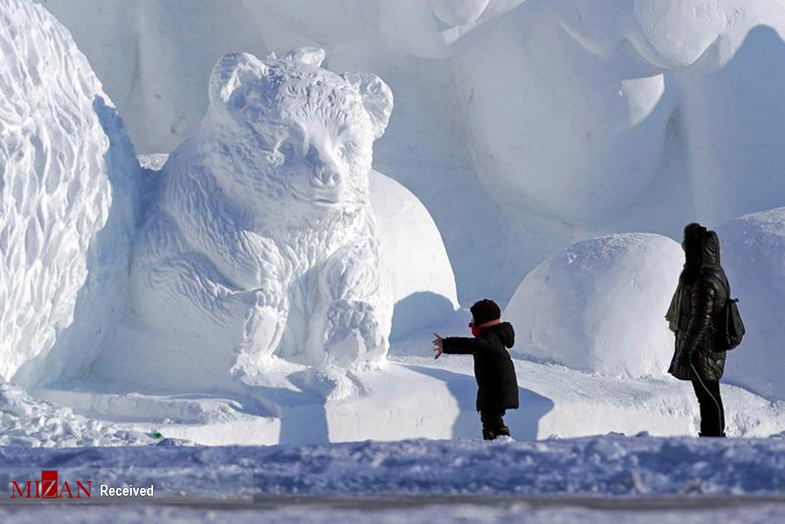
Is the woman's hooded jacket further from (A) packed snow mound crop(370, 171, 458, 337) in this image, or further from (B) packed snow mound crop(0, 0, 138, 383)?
(B) packed snow mound crop(0, 0, 138, 383)

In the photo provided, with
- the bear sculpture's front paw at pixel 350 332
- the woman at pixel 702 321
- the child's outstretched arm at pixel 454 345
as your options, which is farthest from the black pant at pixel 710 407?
the bear sculpture's front paw at pixel 350 332

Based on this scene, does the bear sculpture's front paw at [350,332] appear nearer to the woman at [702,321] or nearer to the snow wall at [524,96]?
the woman at [702,321]

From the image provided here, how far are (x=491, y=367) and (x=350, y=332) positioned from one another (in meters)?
0.59

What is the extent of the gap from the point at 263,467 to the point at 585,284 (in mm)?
3209

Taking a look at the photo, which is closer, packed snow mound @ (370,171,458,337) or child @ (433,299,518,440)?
child @ (433,299,518,440)

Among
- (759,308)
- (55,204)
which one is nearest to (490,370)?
(55,204)

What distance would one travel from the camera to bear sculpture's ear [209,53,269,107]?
4418 millimetres

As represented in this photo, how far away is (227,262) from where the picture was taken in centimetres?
434

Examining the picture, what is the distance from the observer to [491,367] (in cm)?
400

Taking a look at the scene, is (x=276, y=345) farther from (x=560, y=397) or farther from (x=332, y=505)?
(x=332, y=505)

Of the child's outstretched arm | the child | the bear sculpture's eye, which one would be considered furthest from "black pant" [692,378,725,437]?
the bear sculpture's eye

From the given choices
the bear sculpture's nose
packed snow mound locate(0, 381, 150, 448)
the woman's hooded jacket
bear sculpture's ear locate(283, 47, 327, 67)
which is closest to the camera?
packed snow mound locate(0, 381, 150, 448)

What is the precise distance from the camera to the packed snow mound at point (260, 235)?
4.32 meters

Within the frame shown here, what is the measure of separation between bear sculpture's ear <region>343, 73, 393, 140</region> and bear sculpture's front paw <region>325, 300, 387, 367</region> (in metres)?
0.67
